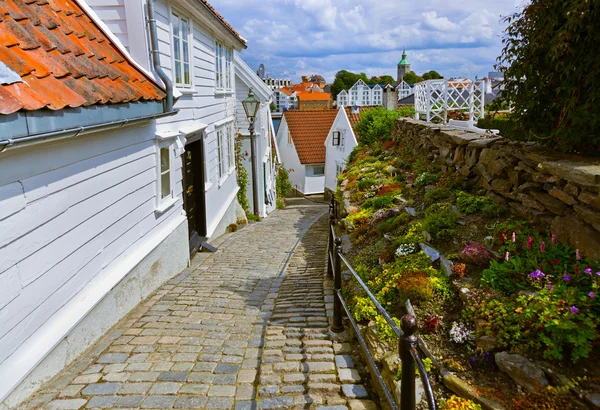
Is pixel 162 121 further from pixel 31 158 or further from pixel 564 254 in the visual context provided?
pixel 564 254

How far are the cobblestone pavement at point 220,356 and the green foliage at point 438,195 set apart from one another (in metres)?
2.07

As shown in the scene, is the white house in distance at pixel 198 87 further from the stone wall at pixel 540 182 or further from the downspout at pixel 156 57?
the stone wall at pixel 540 182

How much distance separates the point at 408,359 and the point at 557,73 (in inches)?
129

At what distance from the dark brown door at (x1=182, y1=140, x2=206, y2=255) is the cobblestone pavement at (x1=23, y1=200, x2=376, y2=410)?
2597 millimetres

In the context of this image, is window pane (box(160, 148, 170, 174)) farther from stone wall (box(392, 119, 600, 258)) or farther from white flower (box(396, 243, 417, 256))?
stone wall (box(392, 119, 600, 258))

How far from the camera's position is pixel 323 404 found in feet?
11.4

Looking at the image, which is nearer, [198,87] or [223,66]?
[198,87]

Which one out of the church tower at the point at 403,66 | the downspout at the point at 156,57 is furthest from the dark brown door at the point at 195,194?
the church tower at the point at 403,66

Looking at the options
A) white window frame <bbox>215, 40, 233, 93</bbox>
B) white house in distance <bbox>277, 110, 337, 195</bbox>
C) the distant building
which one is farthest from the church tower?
white window frame <bbox>215, 40, 233, 93</bbox>

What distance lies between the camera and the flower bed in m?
2.96

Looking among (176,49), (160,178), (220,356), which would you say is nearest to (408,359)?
(220,356)

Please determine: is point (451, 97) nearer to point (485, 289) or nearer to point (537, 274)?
point (485, 289)

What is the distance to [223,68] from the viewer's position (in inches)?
515

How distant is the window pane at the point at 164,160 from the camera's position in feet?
24.8
